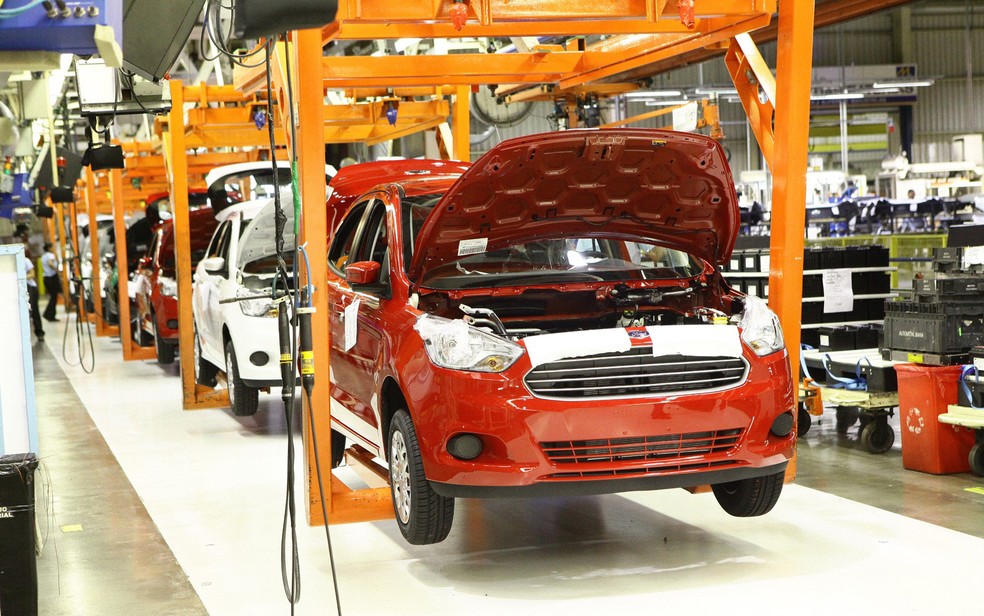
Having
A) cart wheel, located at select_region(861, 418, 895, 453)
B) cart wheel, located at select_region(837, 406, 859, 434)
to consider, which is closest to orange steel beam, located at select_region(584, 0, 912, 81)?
cart wheel, located at select_region(837, 406, 859, 434)

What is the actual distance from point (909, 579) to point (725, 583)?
0.75m

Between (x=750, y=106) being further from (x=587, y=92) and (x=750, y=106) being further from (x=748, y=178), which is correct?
(x=748, y=178)

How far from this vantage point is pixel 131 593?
498 centimetres

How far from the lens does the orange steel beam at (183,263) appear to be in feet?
35.2

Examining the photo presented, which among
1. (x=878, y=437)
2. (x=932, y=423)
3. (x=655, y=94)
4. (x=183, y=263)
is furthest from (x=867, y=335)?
(x=655, y=94)

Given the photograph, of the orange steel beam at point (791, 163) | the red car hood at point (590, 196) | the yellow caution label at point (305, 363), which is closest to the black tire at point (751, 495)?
the orange steel beam at point (791, 163)

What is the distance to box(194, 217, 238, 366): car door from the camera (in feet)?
31.6

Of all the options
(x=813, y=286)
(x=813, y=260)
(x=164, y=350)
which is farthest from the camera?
(x=164, y=350)

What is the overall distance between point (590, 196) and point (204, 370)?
20.6 feet

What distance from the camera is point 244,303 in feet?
29.6

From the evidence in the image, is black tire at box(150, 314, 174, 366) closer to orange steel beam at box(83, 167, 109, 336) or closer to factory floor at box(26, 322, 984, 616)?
orange steel beam at box(83, 167, 109, 336)

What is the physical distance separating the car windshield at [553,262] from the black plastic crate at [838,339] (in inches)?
113

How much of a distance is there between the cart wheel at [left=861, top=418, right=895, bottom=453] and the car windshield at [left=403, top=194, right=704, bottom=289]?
7.69ft

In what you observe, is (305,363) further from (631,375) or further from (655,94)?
(655,94)
